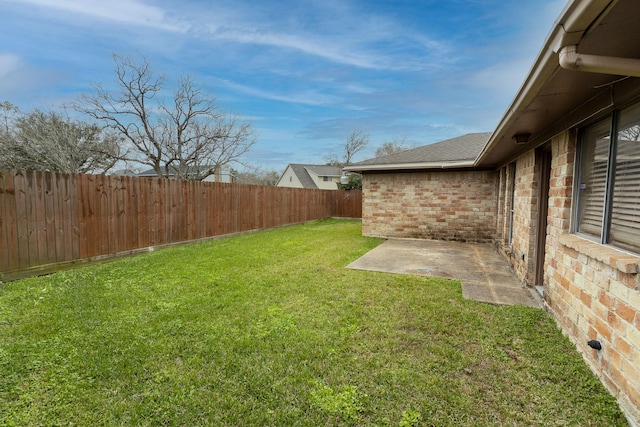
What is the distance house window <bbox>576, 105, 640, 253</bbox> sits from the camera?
2.25m

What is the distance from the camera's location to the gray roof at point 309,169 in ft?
122

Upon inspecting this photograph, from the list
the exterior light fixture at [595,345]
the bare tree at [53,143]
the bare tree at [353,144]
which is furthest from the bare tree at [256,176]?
the exterior light fixture at [595,345]

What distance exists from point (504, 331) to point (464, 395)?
4.26 ft

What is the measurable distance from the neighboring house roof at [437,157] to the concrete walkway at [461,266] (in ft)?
7.42

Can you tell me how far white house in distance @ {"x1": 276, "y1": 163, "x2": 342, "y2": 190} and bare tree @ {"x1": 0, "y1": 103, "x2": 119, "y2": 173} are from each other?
21.4 metres

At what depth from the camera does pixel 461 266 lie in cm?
603

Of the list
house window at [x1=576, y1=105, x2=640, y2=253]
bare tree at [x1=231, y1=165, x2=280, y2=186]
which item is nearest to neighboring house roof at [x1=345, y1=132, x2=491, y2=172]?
house window at [x1=576, y1=105, x2=640, y2=253]

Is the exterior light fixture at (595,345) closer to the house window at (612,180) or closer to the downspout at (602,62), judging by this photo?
the house window at (612,180)

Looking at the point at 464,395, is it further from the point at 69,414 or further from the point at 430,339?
the point at 69,414

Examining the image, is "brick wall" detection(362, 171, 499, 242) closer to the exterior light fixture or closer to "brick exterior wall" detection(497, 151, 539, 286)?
"brick exterior wall" detection(497, 151, 539, 286)

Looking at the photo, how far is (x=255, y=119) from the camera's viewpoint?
20594 millimetres

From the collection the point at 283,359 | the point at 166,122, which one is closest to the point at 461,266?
the point at 283,359

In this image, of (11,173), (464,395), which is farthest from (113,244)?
(464,395)

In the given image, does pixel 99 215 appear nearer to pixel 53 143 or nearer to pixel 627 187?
pixel 627 187
